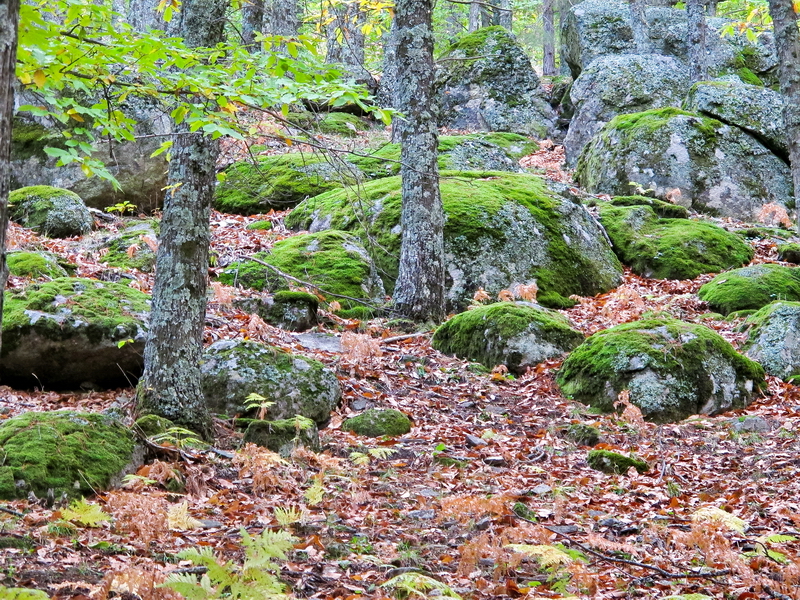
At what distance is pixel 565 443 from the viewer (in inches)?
260

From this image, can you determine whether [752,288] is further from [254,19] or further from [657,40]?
[657,40]

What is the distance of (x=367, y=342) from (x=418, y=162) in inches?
105

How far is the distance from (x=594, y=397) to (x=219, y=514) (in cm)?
443

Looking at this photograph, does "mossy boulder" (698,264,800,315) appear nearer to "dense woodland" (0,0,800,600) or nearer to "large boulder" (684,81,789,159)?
"dense woodland" (0,0,800,600)

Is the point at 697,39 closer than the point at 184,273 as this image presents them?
No

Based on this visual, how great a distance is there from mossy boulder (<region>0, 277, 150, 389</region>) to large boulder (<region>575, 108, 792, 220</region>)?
11.2 metres

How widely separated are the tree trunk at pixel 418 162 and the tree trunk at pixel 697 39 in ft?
38.7

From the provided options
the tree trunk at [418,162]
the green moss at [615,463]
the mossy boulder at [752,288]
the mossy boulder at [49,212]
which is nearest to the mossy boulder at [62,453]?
the green moss at [615,463]

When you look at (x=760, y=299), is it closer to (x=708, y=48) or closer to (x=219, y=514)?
(x=219, y=514)

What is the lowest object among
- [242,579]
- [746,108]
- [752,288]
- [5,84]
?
[242,579]

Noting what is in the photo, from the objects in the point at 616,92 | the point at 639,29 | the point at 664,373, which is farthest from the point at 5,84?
the point at 639,29

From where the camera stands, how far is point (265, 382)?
21.7 feet

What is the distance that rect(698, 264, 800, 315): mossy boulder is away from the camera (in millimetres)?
10086

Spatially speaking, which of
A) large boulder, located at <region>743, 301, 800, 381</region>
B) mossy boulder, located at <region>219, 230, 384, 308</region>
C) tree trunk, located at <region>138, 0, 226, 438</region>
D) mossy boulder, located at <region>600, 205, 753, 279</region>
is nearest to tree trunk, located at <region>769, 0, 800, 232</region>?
large boulder, located at <region>743, 301, 800, 381</region>
